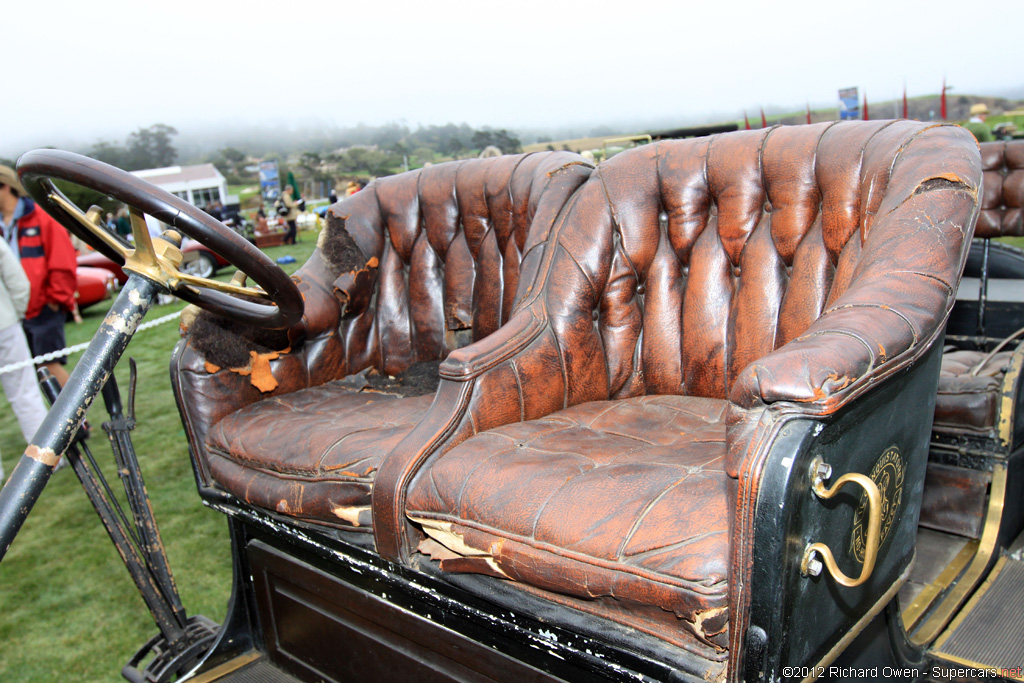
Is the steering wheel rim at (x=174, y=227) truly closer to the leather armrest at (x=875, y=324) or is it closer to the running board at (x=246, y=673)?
the running board at (x=246, y=673)

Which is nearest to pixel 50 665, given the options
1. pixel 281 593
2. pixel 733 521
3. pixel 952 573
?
pixel 281 593

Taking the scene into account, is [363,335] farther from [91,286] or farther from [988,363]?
[91,286]

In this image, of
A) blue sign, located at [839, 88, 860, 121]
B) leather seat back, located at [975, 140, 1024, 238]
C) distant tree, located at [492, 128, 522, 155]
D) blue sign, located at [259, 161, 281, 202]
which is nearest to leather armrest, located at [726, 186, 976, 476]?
leather seat back, located at [975, 140, 1024, 238]

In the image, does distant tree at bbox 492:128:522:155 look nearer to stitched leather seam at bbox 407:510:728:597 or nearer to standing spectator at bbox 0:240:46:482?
standing spectator at bbox 0:240:46:482

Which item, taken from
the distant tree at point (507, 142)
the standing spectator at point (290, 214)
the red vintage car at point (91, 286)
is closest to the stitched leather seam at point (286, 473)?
the distant tree at point (507, 142)

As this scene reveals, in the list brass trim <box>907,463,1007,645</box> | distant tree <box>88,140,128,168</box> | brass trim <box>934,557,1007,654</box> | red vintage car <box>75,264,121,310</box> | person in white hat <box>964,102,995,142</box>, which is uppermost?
distant tree <box>88,140,128,168</box>

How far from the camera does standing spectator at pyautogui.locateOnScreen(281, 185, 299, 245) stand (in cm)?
855

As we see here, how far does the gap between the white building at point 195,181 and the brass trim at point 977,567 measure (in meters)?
7.44

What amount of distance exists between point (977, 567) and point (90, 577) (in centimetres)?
285

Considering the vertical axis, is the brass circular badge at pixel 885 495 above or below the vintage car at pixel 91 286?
above

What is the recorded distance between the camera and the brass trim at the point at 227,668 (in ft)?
5.94

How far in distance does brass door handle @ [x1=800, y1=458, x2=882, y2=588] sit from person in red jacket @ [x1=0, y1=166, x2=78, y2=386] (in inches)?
151

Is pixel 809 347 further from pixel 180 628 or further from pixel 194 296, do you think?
pixel 180 628

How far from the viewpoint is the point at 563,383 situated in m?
1.71
